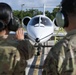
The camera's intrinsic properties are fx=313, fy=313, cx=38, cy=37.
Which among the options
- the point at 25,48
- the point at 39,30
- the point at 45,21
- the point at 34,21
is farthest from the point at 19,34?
the point at 45,21

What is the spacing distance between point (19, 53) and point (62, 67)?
0.71m

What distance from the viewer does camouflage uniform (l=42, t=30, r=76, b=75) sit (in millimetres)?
2395

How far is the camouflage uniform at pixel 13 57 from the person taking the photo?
9.86 ft

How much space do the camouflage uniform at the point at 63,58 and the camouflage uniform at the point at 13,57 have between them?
0.58m

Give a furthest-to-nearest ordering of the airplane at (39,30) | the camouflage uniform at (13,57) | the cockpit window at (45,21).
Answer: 1. the cockpit window at (45,21)
2. the airplane at (39,30)
3. the camouflage uniform at (13,57)

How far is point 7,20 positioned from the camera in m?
Answer: 3.06

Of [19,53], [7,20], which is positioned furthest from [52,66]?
[7,20]

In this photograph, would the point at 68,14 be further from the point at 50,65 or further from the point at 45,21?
the point at 45,21

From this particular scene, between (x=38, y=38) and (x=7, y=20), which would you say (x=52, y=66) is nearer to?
(x=7, y=20)

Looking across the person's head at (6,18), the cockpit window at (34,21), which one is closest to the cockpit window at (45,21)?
the cockpit window at (34,21)

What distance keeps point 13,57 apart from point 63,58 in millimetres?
726


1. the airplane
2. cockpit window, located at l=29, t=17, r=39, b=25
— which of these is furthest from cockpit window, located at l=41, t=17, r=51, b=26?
cockpit window, located at l=29, t=17, r=39, b=25

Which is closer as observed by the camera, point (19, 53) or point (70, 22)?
point (70, 22)

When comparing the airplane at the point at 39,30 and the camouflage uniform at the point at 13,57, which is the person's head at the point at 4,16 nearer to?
the camouflage uniform at the point at 13,57
